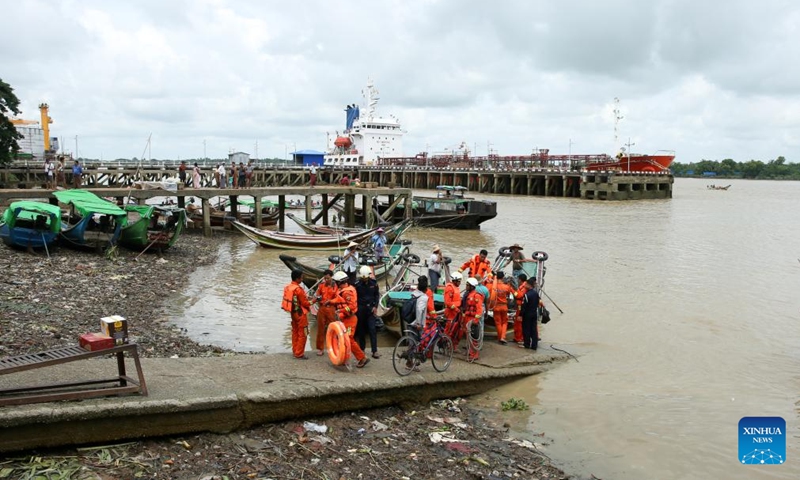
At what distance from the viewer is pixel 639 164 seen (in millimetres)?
59000

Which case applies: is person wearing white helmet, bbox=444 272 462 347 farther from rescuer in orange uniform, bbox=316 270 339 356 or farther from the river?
rescuer in orange uniform, bbox=316 270 339 356

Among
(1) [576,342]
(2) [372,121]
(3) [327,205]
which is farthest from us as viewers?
(2) [372,121]

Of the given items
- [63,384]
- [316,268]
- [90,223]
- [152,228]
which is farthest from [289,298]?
[152,228]

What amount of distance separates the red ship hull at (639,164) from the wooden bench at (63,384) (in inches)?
2227

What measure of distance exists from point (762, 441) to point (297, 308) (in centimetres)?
618

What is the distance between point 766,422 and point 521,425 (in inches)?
127

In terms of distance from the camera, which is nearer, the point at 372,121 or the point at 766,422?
the point at 766,422

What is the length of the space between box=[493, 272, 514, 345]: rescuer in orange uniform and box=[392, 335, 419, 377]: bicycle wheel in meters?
2.58

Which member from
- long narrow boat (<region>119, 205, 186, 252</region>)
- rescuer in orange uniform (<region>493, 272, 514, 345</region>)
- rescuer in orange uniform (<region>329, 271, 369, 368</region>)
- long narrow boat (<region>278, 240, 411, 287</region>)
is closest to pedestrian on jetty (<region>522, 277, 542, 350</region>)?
rescuer in orange uniform (<region>493, 272, 514, 345</region>)

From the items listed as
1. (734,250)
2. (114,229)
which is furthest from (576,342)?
(734,250)

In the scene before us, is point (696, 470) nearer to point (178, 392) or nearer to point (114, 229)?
point (178, 392)

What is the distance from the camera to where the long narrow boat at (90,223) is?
17.4m

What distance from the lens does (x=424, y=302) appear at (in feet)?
29.4

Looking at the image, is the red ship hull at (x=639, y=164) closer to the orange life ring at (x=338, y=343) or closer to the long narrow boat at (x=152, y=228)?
the long narrow boat at (x=152, y=228)
